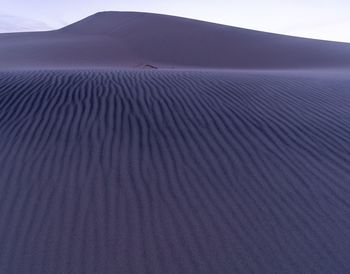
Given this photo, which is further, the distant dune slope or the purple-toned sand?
the distant dune slope

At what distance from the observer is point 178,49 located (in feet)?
74.0

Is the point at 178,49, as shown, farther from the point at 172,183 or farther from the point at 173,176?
the point at 172,183

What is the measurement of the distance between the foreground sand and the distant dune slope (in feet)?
37.1

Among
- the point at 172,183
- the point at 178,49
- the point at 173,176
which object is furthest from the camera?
the point at 178,49

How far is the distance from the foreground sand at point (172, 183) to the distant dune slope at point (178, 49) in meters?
11.3

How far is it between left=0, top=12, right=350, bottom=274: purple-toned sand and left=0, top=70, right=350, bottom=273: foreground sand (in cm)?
1

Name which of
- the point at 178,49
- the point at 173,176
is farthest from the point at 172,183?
the point at 178,49

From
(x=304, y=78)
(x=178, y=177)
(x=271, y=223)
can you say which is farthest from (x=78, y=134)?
(x=304, y=78)

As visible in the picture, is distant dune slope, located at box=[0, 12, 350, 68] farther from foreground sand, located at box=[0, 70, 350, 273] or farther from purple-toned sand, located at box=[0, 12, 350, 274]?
foreground sand, located at box=[0, 70, 350, 273]

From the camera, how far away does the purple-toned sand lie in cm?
330

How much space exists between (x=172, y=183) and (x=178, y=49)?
19085 millimetres

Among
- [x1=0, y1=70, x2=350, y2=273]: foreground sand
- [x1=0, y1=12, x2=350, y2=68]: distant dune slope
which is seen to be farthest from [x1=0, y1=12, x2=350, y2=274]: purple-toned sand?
[x1=0, y1=12, x2=350, y2=68]: distant dune slope

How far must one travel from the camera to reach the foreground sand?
3283mm

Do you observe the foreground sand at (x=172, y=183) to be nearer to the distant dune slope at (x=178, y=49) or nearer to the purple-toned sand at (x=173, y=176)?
the purple-toned sand at (x=173, y=176)
